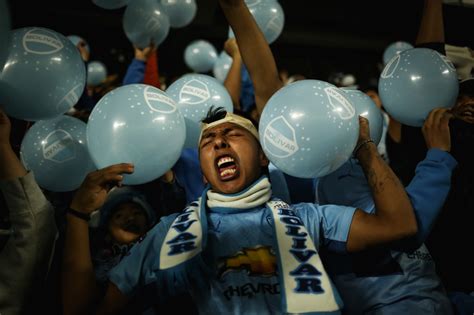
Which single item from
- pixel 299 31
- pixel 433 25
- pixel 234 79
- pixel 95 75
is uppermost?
pixel 433 25

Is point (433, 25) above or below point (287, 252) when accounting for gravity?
above

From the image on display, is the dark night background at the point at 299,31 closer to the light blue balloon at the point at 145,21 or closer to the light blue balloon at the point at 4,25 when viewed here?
the light blue balloon at the point at 145,21

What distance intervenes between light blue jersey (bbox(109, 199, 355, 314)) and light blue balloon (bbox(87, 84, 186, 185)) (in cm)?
31

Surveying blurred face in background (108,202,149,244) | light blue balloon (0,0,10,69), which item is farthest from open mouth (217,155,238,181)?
light blue balloon (0,0,10,69)

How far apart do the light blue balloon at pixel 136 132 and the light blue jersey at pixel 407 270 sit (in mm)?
765

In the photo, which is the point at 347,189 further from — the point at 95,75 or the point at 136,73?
the point at 95,75

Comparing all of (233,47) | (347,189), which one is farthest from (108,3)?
(347,189)

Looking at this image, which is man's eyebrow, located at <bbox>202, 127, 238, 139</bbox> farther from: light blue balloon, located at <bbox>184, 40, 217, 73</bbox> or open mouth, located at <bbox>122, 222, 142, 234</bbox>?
light blue balloon, located at <bbox>184, 40, 217, 73</bbox>

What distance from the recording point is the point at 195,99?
6.15 feet

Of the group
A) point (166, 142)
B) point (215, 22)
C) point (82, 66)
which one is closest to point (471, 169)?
point (166, 142)

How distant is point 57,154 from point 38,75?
0.34 m

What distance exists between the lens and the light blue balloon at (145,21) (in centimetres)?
257

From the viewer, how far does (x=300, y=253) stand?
4.42 feet

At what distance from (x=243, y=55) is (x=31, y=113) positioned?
1010 mm
